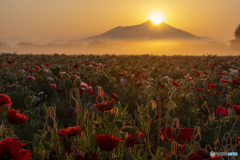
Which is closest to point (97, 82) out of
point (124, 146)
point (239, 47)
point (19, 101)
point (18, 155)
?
point (19, 101)

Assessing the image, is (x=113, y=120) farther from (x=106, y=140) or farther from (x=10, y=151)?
(x=10, y=151)

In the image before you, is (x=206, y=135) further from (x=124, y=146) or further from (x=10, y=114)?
(x=10, y=114)

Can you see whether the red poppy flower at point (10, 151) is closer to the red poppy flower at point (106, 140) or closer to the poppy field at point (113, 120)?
Result: the poppy field at point (113, 120)

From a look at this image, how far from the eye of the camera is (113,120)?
1.10 metres

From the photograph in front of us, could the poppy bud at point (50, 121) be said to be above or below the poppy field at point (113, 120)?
above

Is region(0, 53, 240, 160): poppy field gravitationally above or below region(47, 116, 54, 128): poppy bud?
A: below

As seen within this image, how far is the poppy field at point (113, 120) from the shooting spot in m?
1.01

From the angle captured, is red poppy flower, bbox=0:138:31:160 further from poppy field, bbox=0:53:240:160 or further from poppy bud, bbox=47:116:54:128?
poppy bud, bbox=47:116:54:128

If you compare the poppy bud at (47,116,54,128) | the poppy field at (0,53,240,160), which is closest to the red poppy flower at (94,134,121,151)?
the poppy field at (0,53,240,160)

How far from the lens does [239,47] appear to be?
57.3 m

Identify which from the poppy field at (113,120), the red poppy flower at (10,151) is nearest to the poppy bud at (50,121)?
the poppy field at (113,120)

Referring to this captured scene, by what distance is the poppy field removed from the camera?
3.31ft

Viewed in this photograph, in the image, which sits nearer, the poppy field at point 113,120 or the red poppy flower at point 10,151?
the red poppy flower at point 10,151

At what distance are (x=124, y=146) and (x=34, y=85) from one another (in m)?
3.53
